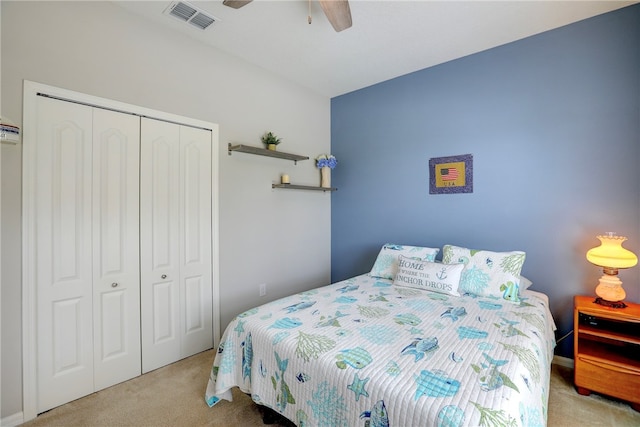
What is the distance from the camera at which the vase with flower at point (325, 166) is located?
12.0ft

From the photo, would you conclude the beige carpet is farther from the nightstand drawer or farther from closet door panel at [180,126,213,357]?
closet door panel at [180,126,213,357]

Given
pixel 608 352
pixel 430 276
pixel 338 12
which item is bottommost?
pixel 608 352

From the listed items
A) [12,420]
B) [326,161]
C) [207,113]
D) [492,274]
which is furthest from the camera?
[326,161]

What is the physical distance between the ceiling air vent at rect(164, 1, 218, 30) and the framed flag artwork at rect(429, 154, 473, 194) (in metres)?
2.43

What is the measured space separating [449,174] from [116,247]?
302cm

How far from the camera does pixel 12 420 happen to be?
1.73 meters

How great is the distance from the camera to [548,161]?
8.13ft

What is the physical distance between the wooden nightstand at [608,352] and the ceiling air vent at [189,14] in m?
3.47

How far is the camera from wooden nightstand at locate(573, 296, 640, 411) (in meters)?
1.87

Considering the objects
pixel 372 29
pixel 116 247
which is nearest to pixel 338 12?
pixel 372 29

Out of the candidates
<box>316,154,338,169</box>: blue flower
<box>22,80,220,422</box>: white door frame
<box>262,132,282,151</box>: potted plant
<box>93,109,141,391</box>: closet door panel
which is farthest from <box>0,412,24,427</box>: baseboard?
<box>316,154,338,169</box>: blue flower

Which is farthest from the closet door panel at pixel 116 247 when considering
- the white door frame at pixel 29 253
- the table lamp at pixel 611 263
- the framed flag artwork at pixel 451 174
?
the table lamp at pixel 611 263

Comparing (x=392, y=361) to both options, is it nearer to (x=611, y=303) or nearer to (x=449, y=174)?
(x=611, y=303)

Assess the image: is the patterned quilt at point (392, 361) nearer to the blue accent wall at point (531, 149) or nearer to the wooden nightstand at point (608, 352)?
the wooden nightstand at point (608, 352)
